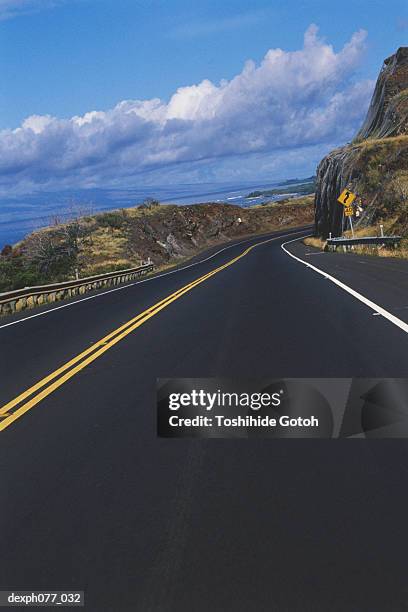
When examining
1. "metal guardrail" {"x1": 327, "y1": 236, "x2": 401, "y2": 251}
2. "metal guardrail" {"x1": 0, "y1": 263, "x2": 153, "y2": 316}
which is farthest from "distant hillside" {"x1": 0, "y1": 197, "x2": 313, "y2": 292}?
"metal guardrail" {"x1": 327, "y1": 236, "x2": 401, "y2": 251}

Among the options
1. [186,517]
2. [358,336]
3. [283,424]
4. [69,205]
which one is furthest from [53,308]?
[69,205]

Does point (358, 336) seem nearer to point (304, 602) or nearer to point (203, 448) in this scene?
point (203, 448)

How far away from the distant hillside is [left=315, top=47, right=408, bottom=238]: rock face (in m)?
15.4

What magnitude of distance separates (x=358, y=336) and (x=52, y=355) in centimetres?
482

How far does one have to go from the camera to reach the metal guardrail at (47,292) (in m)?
23.6

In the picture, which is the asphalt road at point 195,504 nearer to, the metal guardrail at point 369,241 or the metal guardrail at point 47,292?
the metal guardrail at point 47,292

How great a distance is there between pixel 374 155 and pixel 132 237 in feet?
101

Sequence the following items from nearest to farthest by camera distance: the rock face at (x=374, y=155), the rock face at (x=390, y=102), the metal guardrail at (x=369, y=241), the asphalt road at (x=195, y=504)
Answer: the asphalt road at (x=195, y=504) < the metal guardrail at (x=369, y=241) < the rock face at (x=374, y=155) < the rock face at (x=390, y=102)

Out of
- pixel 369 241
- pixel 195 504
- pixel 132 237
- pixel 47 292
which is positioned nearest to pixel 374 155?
pixel 369 241

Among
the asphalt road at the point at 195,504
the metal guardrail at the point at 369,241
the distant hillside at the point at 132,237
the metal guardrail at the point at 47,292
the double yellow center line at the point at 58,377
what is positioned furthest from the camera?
the distant hillside at the point at 132,237

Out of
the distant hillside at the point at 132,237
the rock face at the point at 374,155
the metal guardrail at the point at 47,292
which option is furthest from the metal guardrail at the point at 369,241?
the distant hillside at the point at 132,237

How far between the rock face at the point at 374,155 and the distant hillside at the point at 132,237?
50.4 ft

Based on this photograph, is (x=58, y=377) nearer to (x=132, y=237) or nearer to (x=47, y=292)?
(x=47, y=292)

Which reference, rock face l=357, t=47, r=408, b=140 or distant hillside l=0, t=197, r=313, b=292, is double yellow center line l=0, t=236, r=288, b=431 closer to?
distant hillside l=0, t=197, r=313, b=292
